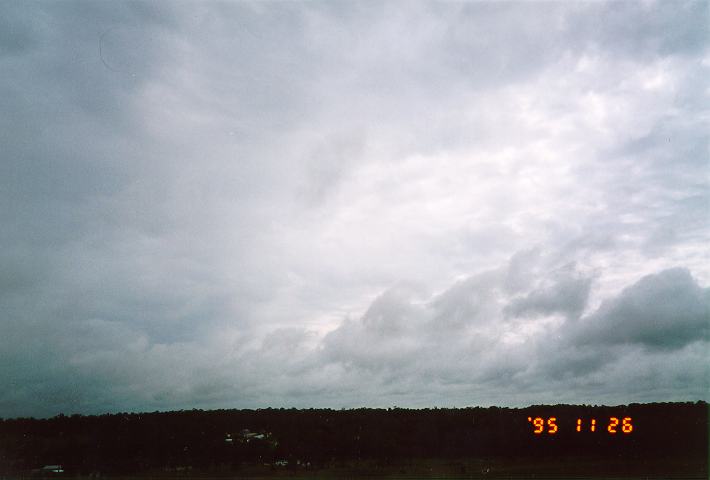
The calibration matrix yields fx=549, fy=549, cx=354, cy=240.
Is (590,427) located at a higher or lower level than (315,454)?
higher

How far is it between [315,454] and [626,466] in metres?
37.1

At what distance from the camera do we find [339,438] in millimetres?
79250

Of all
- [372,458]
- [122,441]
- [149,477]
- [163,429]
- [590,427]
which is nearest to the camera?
[590,427]

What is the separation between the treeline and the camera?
3106cm

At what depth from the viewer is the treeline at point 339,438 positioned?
31062 mm

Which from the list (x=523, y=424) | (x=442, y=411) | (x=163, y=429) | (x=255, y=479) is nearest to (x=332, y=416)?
(x=442, y=411)

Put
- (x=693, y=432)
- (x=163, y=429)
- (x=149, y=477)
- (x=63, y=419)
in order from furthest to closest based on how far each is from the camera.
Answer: (x=63, y=419) < (x=163, y=429) < (x=693, y=432) < (x=149, y=477)

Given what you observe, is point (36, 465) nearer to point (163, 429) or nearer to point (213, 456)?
point (213, 456)

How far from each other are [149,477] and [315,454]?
2815cm

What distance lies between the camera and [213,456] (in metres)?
66.9

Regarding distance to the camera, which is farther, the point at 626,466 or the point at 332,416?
the point at 332,416

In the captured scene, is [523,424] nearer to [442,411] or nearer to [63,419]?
[442,411]

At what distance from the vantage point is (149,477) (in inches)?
1780

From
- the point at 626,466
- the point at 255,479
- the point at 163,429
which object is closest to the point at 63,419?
the point at 163,429
